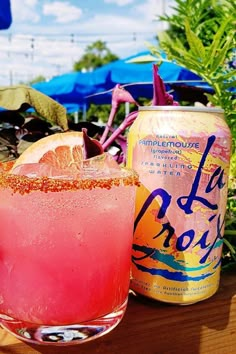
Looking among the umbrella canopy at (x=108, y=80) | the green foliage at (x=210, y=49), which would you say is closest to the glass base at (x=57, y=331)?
the green foliage at (x=210, y=49)

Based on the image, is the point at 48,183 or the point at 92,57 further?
the point at 92,57

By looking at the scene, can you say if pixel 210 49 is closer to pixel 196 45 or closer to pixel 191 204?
pixel 196 45

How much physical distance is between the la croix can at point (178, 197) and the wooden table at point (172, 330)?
18 mm

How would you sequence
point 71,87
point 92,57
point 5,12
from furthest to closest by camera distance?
point 92,57 < point 71,87 < point 5,12

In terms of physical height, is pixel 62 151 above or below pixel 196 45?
below

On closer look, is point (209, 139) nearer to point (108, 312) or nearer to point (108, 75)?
point (108, 312)

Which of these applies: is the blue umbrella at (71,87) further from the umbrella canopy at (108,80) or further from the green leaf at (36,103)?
the green leaf at (36,103)

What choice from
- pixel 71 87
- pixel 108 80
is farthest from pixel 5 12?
pixel 71 87

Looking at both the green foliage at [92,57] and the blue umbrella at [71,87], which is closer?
the blue umbrella at [71,87]

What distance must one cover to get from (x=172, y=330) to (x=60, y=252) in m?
0.20

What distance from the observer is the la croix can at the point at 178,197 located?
1.65ft

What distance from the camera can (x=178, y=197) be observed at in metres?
0.51

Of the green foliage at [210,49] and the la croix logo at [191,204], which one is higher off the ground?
the green foliage at [210,49]

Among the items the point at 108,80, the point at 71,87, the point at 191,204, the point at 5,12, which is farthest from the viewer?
the point at 71,87
